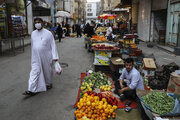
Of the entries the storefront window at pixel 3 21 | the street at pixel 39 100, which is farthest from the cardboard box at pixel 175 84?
the storefront window at pixel 3 21

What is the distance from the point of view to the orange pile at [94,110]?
354 centimetres

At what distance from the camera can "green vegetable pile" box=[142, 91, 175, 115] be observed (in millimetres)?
3344

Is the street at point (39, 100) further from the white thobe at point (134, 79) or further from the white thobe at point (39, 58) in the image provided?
the white thobe at point (134, 79)

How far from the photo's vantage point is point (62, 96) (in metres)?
5.09

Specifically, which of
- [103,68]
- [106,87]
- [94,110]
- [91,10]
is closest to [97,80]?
[106,87]

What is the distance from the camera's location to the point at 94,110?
3658mm

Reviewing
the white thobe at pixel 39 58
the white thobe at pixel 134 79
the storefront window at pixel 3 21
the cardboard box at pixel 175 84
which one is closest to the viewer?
the cardboard box at pixel 175 84

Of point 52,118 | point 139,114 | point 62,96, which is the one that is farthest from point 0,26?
point 139,114

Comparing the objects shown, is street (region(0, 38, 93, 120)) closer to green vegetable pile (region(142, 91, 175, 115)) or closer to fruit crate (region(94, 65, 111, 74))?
fruit crate (region(94, 65, 111, 74))

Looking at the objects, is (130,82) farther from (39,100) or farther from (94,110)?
(39,100)

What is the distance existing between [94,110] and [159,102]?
1.26 m

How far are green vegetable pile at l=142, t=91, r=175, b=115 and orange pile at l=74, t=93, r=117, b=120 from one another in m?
0.71

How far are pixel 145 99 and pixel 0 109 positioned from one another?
10.8 feet

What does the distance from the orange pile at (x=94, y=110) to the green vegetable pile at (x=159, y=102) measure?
0.71 m
